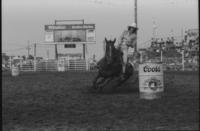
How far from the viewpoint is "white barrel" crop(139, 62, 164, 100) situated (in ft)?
34.4

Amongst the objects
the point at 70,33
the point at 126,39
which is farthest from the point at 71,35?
the point at 126,39

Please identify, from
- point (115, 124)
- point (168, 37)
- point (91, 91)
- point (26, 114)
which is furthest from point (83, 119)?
point (168, 37)

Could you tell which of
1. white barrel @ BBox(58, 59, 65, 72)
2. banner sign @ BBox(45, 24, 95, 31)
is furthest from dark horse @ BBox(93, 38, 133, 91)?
banner sign @ BBox(45, 24, 95, 31)

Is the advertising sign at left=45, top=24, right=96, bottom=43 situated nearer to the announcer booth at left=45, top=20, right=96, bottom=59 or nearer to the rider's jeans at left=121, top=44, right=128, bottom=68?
the announcer booth at left=45, top=20, right=96, bottom=59

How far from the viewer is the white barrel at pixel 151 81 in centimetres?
1050

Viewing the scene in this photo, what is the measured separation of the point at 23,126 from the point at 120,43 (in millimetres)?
6078

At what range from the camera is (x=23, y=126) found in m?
7.03

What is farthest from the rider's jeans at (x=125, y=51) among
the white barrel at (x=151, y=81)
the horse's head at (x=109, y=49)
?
the white barrel at (x=151, y=81)

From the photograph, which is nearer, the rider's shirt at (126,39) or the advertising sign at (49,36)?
the rider's shirt at (126,39)

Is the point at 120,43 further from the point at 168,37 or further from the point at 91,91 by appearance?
the point at 168,37

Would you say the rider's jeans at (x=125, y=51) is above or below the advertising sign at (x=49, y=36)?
below

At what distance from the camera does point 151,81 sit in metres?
10.6

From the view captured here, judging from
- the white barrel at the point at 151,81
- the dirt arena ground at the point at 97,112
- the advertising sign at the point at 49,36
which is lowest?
the dirt arena ground at the point at 97,112

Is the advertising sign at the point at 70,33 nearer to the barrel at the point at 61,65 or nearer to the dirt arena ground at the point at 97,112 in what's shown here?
the barrel at the point at 61,65
